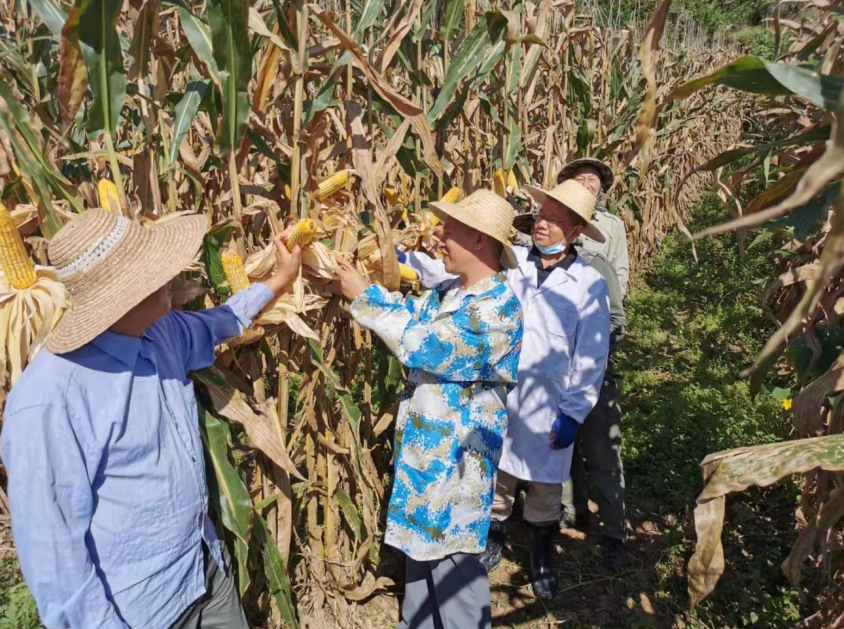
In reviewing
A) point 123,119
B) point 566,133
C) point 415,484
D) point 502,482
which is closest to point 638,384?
point 566,133

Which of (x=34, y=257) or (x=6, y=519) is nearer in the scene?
(x=34, y=257)

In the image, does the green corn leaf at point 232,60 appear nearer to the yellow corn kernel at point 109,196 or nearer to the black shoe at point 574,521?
the yellow corn kernel at point 109,196

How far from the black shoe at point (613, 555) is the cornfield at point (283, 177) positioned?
1161 mm

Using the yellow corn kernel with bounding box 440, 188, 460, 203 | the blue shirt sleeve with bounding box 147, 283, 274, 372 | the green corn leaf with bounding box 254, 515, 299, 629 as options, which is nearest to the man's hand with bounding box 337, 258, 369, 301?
the blue shirt sleeve with bounding box 147, 283, 274, 372

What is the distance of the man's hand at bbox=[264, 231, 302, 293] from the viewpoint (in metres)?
1.86

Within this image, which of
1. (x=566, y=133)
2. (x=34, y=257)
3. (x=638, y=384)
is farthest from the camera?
(x=638, y=384)

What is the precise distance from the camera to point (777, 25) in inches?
65.0

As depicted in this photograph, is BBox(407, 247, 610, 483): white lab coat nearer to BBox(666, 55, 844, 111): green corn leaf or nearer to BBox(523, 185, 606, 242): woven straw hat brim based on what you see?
BBox(523, 185, 606, 242): woven straw hat brim

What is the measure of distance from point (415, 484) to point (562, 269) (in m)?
1.21

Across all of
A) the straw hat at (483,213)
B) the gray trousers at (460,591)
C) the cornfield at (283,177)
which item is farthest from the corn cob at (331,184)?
the gray trousers at (460,591)

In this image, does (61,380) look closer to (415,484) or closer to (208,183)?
(208,183)

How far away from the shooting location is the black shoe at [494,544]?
3047mm

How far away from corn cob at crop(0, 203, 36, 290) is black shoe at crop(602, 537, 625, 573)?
2.89m

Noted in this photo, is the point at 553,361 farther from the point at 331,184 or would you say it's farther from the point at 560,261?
the point at 331,184
